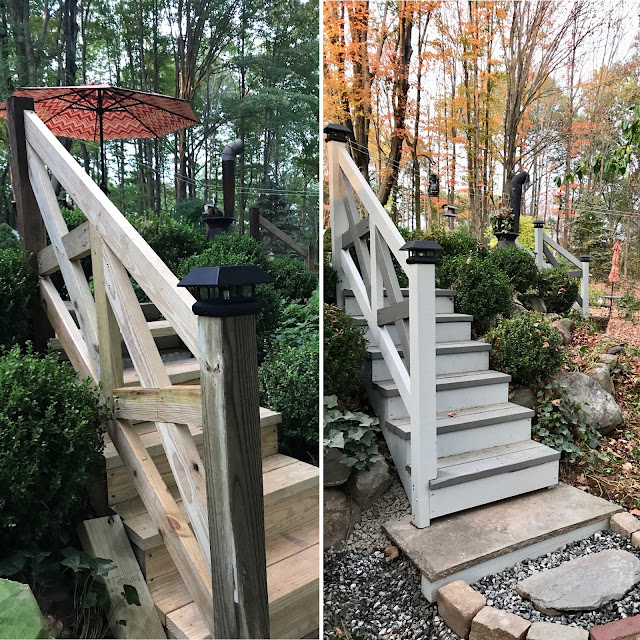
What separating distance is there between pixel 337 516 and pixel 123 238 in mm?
1304

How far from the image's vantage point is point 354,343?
2.05 meters

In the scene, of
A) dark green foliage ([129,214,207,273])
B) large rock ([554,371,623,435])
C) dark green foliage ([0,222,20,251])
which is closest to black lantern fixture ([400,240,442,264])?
dark green foliage ([129,214,207,273])

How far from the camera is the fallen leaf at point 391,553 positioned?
1887mm

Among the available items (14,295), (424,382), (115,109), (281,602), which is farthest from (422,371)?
(14,295)

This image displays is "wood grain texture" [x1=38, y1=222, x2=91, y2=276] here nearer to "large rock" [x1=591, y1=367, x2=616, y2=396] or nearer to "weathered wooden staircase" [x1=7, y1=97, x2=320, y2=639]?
"weathered wooden staircase" [x1=7, y1=97, x2=320, y2=639]

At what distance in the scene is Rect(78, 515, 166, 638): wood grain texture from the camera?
1301 millimetres

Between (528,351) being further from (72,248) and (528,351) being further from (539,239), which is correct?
(72,248)

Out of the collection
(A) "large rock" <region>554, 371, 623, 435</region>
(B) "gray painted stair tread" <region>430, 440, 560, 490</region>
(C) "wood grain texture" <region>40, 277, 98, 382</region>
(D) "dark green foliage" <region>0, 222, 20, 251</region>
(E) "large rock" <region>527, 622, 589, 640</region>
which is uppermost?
(D) "dark green foliage" <region>0, 222, 20, 251</region>

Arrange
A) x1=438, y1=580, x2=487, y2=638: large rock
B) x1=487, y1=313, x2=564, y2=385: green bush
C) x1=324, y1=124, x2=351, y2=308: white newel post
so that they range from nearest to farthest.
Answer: x1=438, y1=580, x2=487, y2=638: large rock → x1=324, y1=124, x2=351, y2=308: white newel post → x1=487, y1=313, x2=564, y2=385: green bush

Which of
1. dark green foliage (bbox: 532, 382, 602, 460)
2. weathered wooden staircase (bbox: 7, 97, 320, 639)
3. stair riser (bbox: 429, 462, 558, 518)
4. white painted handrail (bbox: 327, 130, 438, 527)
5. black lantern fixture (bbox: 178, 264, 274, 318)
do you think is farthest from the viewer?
dark green foliage (bbox: 532, 382, 602, 460)

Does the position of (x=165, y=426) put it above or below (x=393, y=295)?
below

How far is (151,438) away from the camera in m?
1.64

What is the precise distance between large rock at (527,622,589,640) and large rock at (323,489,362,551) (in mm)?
698

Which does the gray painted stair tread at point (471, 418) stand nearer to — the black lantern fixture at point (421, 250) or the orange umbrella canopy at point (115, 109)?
the black lantern fixture at point (421, 250)
